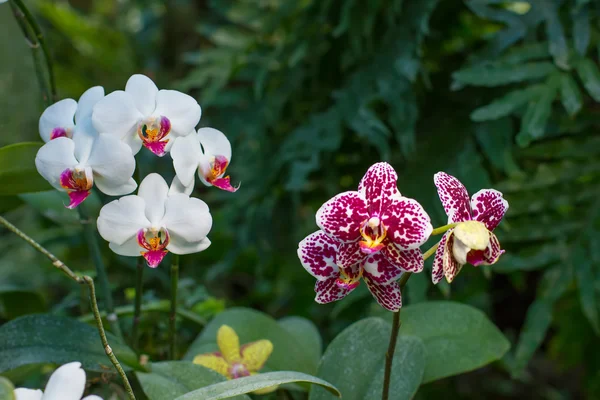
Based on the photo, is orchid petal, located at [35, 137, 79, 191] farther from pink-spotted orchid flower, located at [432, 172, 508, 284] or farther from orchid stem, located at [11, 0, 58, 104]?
pink-spotted orchid flower, located at [432, 172, 508, 284]

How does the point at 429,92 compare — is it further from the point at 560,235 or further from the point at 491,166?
the point at 560,235

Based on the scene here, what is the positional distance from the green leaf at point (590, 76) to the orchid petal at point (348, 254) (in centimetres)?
53

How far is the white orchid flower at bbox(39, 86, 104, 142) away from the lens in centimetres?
48

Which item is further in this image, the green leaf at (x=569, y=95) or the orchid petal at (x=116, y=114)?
the green leaf at (x=569, y=95)

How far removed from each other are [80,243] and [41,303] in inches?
20.2

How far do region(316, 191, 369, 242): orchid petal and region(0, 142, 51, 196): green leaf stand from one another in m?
0.28

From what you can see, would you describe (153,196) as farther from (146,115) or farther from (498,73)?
(498,73)

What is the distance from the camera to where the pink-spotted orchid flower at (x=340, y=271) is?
1.38 feet

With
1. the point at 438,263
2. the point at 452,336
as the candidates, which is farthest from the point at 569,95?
the point at 438,263

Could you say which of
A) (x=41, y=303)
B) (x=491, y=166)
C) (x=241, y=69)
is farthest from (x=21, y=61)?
(x=491, y=166)

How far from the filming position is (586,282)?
0.86m

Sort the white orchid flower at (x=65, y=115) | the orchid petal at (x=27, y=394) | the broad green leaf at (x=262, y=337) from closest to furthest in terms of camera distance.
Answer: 1. the orchid petal at (x=27, y=394)
2. the white orchid flower at (x=65, y=115)
3. the broad green leaf at (x=262, y=337)

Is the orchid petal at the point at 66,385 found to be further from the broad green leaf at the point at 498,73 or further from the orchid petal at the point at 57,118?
the broad green leaf at the point at 498,73

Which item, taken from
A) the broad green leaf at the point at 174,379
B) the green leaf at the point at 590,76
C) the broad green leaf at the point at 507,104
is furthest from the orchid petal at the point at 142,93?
the green leaf at the point at 590,76
